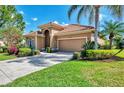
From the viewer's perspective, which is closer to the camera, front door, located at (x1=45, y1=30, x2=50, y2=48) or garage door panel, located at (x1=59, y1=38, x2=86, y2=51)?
garage door panel, located at (x1=59, y1=38, x2=86, y2=51)

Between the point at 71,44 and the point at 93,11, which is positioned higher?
the point at 93,11

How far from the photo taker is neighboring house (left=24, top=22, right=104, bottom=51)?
2022cm

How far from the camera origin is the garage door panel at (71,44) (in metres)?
20.8

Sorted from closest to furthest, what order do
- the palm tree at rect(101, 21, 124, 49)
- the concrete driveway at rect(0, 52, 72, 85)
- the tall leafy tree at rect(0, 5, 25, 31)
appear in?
the concrete driveway at rect(0, 52, 72, 85) < the palm tree at rect(101, 21, 124, 49) < the tall leafy tree at rect(0, 5, 25, 31)

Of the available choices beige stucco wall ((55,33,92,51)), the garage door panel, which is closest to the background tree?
beige stucco wall ((55,33,92,51))

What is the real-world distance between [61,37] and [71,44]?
2.36m

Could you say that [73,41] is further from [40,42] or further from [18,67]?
[18,67]

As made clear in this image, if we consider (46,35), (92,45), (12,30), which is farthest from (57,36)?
(92,45)

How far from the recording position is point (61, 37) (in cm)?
2344

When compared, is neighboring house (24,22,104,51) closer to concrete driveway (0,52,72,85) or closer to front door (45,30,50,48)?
front door (45,30,50,48)

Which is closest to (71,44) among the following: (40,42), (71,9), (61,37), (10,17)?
(61,37)

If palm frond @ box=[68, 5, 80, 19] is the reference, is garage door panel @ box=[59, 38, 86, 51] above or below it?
below

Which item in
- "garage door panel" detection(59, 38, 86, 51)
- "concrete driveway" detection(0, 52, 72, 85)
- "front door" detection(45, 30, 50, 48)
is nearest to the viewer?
"concrete driveway" detection(0, 52, 72, 85)

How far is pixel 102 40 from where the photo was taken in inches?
1035
